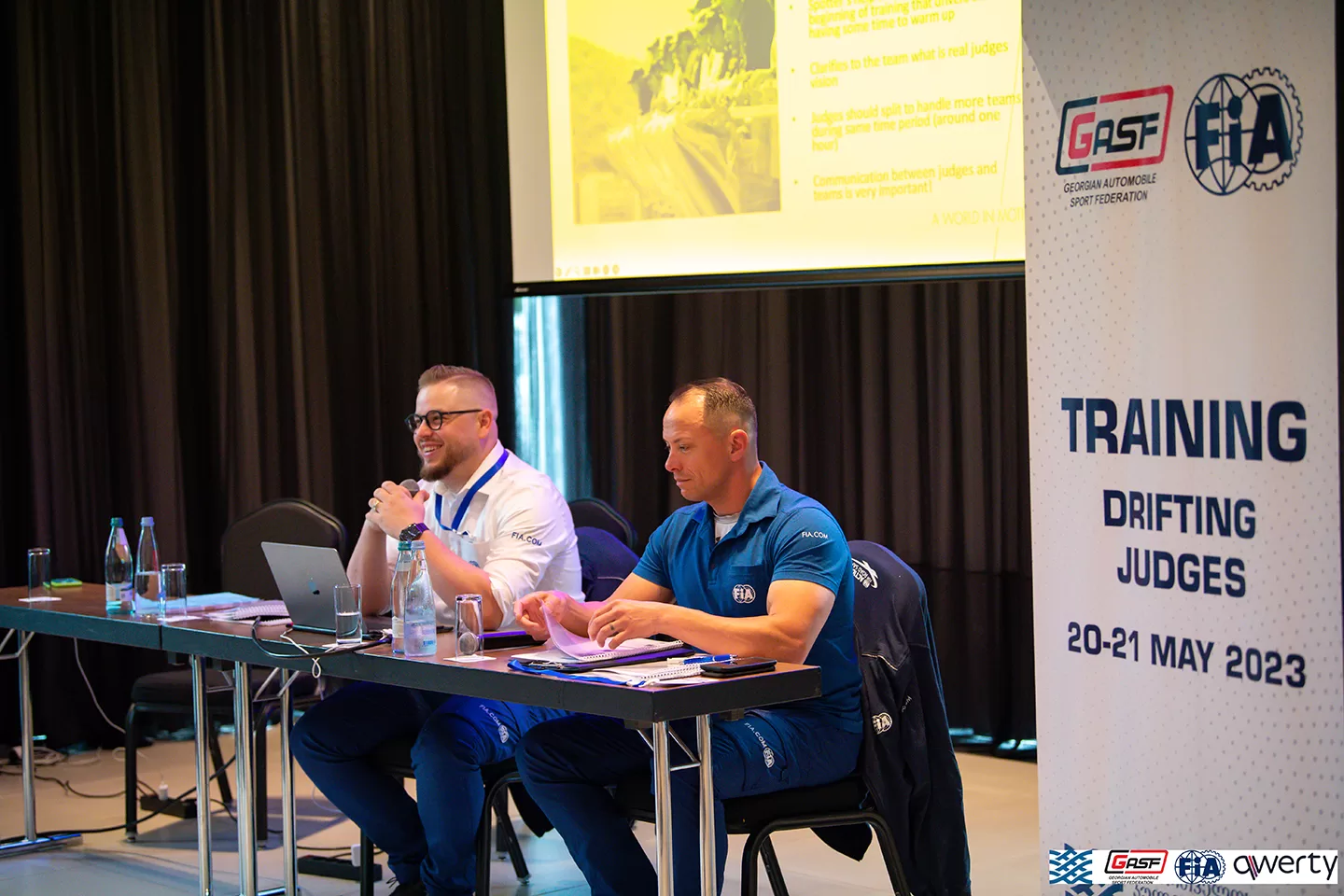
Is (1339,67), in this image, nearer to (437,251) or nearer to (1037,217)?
(1037,217)

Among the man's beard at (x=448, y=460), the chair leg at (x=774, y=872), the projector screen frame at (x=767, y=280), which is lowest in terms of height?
the chair leg at (x=774, y=872)

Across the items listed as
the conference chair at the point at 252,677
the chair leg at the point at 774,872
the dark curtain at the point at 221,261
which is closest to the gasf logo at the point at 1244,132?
the chair leg at the point at 774,872

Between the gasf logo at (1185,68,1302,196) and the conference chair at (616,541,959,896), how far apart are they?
3.79ft

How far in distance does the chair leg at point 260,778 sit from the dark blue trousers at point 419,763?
71cm

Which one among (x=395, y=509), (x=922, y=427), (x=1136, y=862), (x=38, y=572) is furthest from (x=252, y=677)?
(x=1136, y=862)

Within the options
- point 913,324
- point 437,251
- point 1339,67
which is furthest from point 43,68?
point 1339,67

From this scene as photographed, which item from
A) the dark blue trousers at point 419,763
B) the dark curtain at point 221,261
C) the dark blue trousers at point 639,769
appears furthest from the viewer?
the dark curtain at point 221,261

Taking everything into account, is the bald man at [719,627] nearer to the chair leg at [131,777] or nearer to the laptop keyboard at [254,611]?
the laptop keyboard at [254,611]

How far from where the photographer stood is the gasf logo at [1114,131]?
2344 millimetres

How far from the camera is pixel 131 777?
14.7 ft

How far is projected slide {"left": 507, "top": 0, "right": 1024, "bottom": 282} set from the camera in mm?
4590

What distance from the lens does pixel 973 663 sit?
5180mm

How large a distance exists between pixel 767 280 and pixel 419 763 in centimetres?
232

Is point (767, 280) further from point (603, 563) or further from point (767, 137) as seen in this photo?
point (603, 563)
